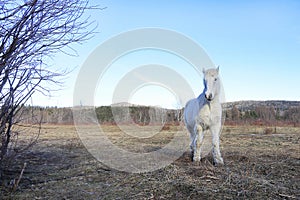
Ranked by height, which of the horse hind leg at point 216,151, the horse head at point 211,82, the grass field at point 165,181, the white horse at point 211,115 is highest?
the horse head at point 211,82

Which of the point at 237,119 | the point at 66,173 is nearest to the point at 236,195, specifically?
the point at 66,173

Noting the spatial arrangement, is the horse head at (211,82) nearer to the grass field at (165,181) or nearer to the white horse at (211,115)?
the white horse at (211,115)

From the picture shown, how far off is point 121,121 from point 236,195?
11669 millimetres

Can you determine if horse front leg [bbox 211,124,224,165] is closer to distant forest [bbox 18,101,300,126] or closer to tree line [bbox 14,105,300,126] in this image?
distant forest [bbox 18,101,300,126]

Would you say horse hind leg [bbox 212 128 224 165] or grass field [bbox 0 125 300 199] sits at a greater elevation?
horse hind leg [bbox 212 128 224 165]

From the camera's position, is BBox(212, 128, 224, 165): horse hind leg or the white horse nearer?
the white horse

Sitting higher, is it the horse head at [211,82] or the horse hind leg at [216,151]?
the horse head at [211,82]

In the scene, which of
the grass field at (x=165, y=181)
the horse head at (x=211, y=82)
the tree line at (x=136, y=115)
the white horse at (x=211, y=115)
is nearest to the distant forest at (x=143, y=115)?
the tree line at (x=136, y=115)

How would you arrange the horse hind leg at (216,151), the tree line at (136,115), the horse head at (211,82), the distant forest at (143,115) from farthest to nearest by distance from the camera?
the distant forest at (143,115), the horse hind leg at (216,151), the tree line at (136,115), the horse head at (211,82)

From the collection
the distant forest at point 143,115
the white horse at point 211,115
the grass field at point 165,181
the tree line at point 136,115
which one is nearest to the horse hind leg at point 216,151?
the white horse at point 211,115

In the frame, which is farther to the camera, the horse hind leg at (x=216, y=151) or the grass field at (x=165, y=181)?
the horse hind leg at (x=216, y=151)

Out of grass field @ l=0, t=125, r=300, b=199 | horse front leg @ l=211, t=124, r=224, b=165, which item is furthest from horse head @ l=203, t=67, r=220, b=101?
grass field @ l=0, t=125, r=300, b=199

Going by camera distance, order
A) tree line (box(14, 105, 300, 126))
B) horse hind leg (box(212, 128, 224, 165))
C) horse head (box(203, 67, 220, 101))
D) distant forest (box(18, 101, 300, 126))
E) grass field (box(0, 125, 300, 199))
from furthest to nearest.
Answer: distant forest (box(18, 101, 300, 126)) < horse hind leg (box(212, 128, 224, 165)) < tree line (box(14, 105, 300, 126)) < horse head (box(203, 67, 220, 101)) < grass field (box(0, 125, 300, 199))

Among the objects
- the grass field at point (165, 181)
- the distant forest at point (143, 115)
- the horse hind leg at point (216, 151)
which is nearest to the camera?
the grass field at point (165, 181)
